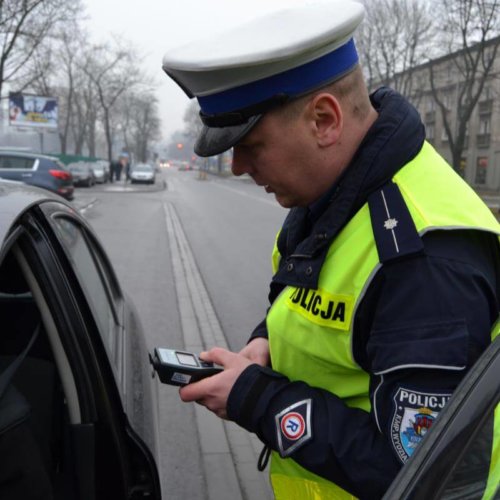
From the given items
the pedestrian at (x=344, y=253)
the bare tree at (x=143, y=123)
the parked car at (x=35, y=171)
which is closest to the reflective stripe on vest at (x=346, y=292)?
the pedestrian at (x=344, y=253)

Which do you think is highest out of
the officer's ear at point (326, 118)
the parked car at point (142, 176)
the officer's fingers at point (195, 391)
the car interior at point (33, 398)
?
the officer's ear at point (326, 118)

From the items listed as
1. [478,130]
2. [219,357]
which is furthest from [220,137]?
[478,130]

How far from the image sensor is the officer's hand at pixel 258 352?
1706mm

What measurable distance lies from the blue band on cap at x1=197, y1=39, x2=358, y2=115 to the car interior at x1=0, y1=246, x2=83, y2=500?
89cm

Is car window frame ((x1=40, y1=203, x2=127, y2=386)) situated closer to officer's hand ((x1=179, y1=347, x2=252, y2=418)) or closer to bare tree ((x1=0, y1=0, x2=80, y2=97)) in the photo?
officer's hand ((x1=179, y1=347, x2=252, y2=418))

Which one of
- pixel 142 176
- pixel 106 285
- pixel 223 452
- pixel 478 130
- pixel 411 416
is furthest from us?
pixel 478 130

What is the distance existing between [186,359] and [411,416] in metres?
0.71

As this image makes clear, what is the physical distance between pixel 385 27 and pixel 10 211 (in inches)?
1631

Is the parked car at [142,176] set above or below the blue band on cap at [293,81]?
below

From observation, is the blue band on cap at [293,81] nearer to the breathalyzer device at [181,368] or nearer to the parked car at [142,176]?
the breathalyzer device at [181,368]

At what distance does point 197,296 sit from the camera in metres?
7.91

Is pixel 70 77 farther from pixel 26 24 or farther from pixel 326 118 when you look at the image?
pixel 326 118

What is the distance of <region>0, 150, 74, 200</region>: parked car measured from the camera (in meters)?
17.1

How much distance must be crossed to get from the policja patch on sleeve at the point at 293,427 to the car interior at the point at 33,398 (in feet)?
2.42
